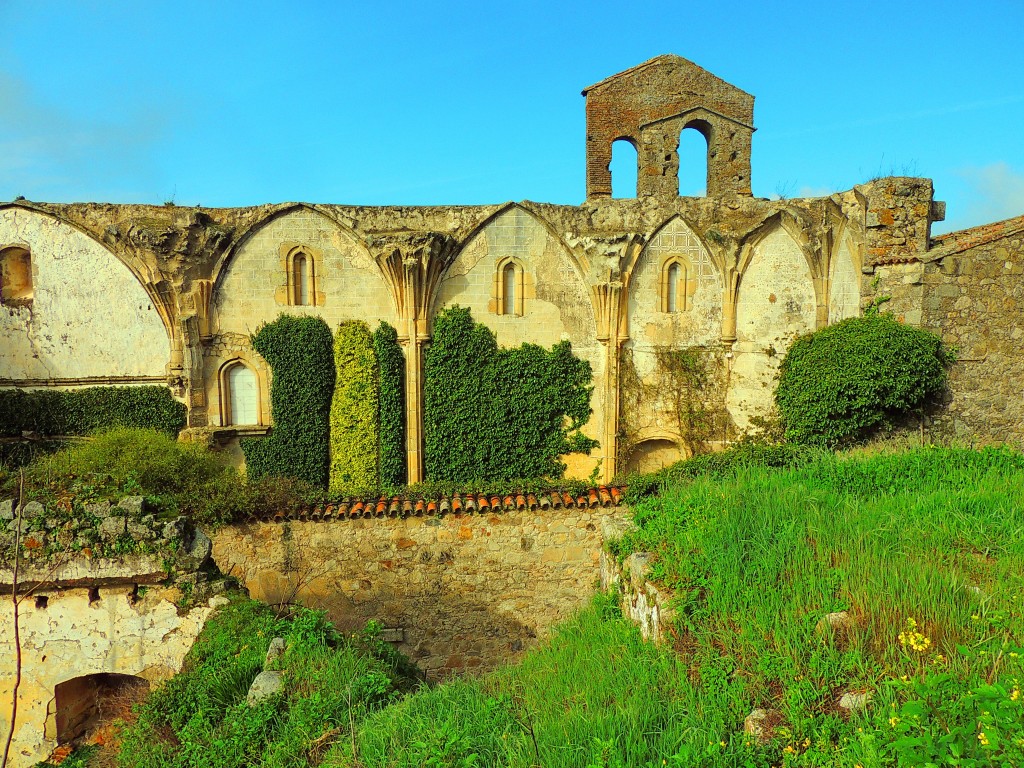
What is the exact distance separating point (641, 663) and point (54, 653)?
19.2ft

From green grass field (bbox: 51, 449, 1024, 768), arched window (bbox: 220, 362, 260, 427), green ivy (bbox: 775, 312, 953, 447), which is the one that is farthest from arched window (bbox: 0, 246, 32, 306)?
green ivy (bbox: 775, 312, 953, 447)

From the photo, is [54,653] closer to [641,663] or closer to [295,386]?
[641,663]

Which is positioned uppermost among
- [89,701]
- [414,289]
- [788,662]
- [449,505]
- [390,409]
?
[414,289]

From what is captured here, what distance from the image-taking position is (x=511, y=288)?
14.7 m

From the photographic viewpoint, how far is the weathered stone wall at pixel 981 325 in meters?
12.0

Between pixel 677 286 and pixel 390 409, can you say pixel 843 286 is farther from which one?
pixel 390 409

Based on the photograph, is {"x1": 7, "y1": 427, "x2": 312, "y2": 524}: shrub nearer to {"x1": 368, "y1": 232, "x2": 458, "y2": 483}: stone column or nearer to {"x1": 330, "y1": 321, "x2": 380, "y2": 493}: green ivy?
{"x1": 330, "y1": 321, "x2": 380, "y2": 493}: green ivy

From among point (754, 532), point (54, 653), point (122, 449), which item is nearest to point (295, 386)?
point (122, 449)

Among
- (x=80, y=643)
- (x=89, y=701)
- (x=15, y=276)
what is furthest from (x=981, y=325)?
(x=15, y=276)

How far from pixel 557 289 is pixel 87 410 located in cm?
1129

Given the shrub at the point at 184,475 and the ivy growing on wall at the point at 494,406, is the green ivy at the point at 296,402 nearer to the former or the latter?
the ivy growing on wall at the point at 494,406

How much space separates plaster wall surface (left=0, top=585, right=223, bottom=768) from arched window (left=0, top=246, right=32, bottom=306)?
35.2 ft

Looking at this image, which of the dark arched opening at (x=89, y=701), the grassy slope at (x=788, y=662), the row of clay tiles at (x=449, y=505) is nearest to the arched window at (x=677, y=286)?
the row of clay tiles at (x=449, y=505)

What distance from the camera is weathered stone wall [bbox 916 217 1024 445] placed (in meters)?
12.0
